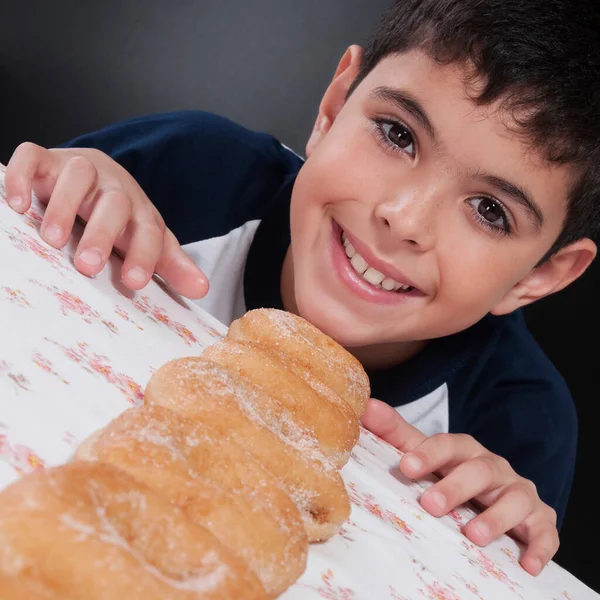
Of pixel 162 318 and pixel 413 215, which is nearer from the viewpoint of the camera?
pixel 162 318

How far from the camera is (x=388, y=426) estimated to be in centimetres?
103

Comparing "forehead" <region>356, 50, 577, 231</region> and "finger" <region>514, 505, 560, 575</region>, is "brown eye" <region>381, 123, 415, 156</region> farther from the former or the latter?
"finger" <region>514, 505, 560, 575</region>

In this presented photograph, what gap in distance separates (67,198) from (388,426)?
1.88 feet

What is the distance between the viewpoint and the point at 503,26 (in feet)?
3.43

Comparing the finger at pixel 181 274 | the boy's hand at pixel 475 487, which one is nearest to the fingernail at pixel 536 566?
the boy's hand at pixel 475 487

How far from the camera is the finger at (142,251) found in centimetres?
80

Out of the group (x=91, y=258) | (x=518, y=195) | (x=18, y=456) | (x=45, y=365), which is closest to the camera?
(x=18, y=456)

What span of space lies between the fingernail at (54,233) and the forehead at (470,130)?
59cm

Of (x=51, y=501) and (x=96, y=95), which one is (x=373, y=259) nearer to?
(x=51, y=501)

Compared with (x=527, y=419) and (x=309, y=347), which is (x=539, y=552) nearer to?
(x=309, y=347)

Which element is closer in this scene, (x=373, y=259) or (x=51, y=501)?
(x=51, y=501)

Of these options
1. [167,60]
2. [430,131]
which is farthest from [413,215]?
[167,60]

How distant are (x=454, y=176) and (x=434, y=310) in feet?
0.99

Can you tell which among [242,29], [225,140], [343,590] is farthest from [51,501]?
[242,29]
